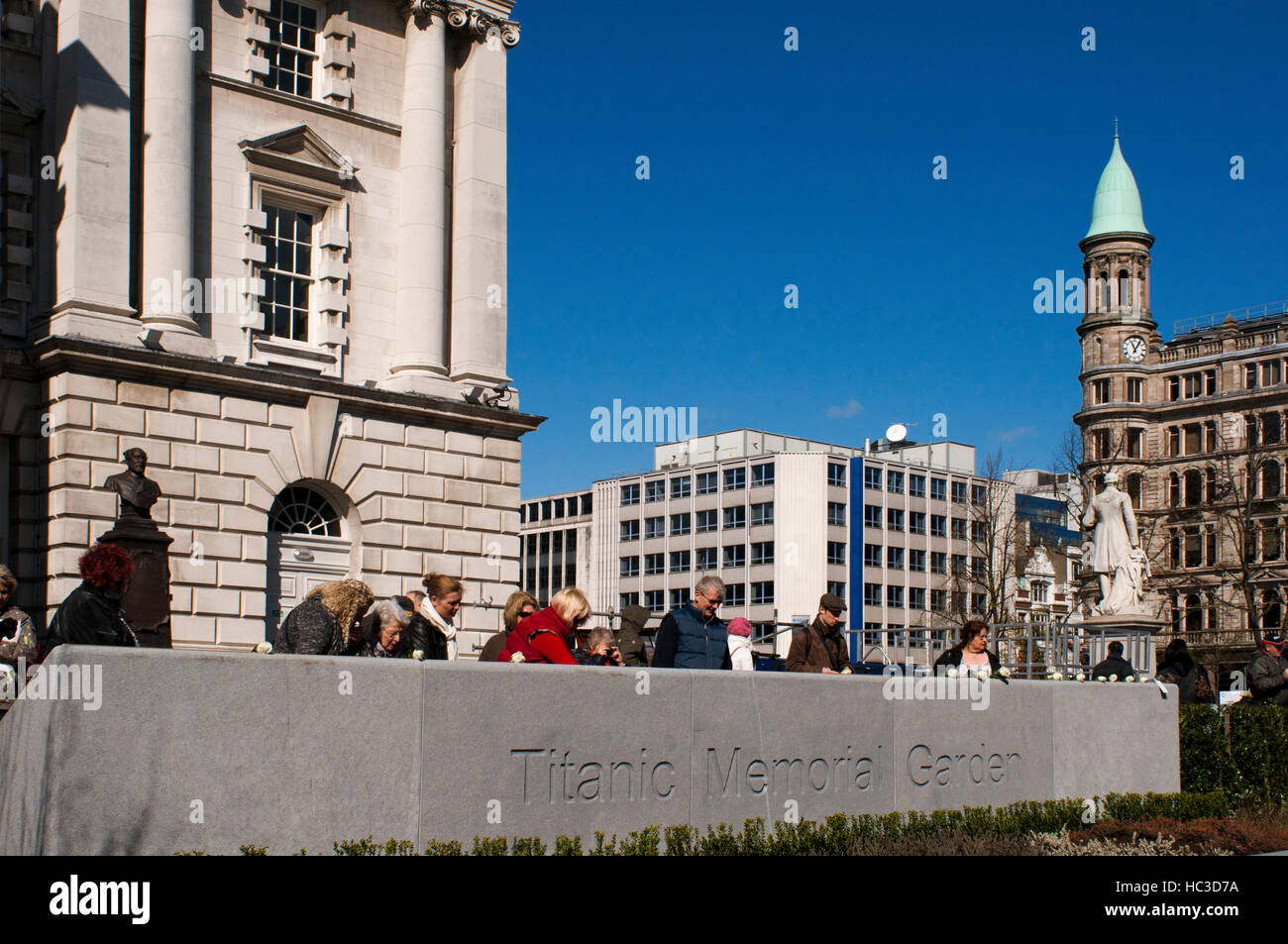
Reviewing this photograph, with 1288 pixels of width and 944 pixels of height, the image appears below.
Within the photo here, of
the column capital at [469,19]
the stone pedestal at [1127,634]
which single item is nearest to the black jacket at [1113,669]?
the stone pedestal at [1127,634]

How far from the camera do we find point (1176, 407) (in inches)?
4286

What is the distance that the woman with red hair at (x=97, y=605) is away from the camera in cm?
927

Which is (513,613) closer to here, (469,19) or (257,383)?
(257,383)

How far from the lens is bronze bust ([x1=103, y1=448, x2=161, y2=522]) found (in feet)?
72.2

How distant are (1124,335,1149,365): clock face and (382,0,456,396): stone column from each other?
92008mm

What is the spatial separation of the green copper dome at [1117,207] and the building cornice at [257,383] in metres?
90.8

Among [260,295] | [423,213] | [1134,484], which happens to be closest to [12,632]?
[260,295]

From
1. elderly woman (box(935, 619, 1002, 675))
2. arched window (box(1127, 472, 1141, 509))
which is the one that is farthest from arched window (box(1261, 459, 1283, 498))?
elderly woman (box(935, 619, 1002, 675))

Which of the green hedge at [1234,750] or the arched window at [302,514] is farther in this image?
the arched window at [302,514]

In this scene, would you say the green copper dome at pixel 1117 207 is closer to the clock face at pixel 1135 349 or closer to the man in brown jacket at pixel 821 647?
the clock face at pixel 1135 349

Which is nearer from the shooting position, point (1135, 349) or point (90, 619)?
point (90, 619)

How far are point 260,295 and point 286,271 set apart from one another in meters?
1.05
